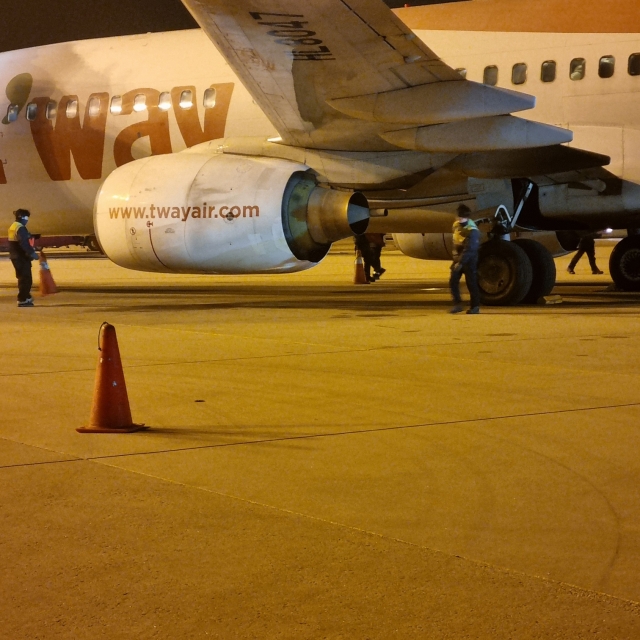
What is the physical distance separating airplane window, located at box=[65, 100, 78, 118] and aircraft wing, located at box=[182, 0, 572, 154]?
419 cm

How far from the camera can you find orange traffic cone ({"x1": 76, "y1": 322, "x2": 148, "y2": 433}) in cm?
633

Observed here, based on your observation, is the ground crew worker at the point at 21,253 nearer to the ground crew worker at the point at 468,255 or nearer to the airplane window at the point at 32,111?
the airplane window at the point at 32,111

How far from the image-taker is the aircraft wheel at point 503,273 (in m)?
13.5

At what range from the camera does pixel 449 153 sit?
1308 cm

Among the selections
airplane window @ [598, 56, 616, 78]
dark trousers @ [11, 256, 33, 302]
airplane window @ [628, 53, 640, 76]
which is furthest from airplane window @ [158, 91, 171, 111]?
airplane window @ [628, 53, 640, 76]

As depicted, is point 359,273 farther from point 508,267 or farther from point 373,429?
point 373,429

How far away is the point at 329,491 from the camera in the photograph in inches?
194

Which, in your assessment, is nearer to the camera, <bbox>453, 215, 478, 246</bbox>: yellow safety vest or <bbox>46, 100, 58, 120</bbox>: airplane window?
<bbox>453, 215, 478, 246</bbox>: yellow safety vest

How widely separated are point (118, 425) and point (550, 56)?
367 inches

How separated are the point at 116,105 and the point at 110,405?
1058cm

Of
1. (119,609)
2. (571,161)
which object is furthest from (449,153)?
(119,609)

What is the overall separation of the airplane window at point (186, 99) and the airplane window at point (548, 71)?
17.1 feet

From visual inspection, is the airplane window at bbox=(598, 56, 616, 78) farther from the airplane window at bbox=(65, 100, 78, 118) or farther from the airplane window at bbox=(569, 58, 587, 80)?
the airplane window at bbox=(65, 100, 78, 118)

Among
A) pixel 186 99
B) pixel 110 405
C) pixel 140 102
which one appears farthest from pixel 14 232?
pixel 110 405
